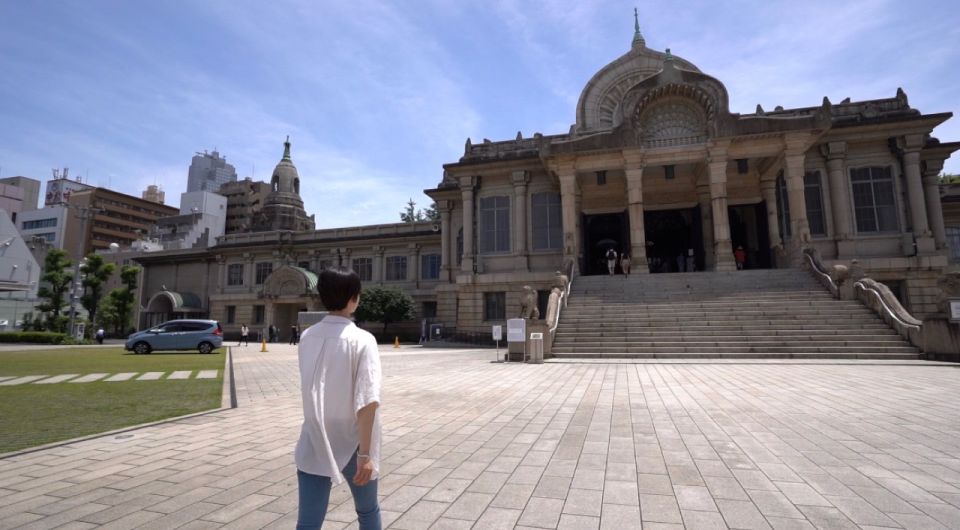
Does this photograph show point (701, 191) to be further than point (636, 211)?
Yes

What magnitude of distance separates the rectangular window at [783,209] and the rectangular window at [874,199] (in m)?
2.90

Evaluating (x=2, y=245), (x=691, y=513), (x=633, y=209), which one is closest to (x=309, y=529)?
(x=691, y=513)

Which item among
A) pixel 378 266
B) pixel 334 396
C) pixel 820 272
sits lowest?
pixel 334 396

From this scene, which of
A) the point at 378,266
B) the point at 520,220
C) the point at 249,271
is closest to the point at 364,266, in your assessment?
the point at 378,266

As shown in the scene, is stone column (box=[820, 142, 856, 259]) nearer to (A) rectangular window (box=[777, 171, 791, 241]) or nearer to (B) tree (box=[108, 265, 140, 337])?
(A) rectangular window (box=[777, 171, 791, 241])

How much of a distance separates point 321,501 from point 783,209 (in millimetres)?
29730

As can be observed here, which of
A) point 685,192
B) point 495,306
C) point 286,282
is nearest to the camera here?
point 495,306

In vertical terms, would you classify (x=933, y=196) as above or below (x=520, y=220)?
above

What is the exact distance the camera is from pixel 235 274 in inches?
1832

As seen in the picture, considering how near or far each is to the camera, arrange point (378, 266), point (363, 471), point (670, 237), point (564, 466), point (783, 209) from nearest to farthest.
→ point (363, 471), point (564, 466), point (783, 209), point (670, 237), point (378, 266)

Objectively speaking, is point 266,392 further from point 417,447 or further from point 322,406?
point 322,406

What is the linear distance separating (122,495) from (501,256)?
81.6 feet

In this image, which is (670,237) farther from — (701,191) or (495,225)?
(495,225)

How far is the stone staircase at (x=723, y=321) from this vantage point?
590 inches
